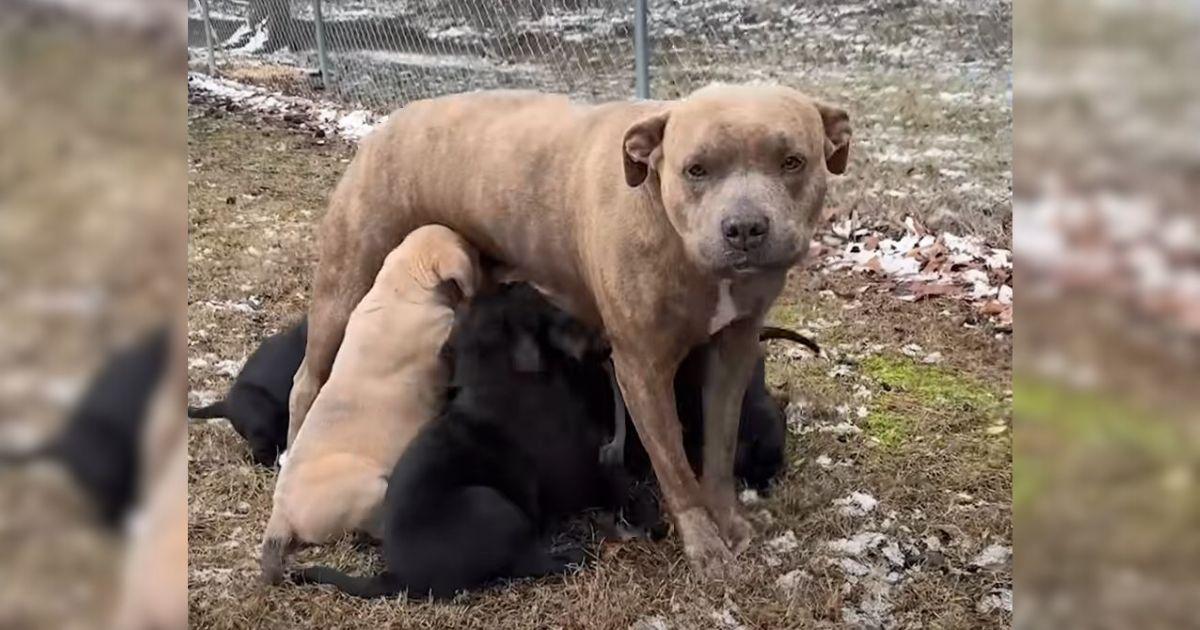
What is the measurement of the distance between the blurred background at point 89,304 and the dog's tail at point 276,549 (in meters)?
2.23

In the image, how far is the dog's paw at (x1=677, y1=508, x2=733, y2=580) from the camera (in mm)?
2783

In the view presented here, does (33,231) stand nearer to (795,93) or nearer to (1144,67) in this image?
(1144,67)

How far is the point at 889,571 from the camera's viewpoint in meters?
2.80

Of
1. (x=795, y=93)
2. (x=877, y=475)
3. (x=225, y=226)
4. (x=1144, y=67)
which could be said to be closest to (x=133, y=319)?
(x=1144, y=67)

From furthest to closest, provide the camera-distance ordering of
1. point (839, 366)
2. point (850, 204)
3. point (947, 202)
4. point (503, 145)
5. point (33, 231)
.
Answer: point (850, 204) → point (947, 202) → point (839, 366) → point (503, 145) → point (33, 231)

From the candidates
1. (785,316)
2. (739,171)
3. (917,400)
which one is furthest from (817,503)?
(785,316)

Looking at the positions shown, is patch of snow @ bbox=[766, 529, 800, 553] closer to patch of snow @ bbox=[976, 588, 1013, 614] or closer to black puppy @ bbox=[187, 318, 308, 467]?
patch of snow @ bbox=[976, 588, 1013, 614]

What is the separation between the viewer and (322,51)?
30.1ft

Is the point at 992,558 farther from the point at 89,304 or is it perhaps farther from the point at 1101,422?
the point at 89,304

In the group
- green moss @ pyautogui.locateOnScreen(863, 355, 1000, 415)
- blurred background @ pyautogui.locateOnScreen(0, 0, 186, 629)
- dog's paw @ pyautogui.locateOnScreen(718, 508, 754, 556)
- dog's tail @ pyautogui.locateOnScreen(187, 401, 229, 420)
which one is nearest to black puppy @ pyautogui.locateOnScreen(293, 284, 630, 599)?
dog's paw @ pyautogui.locateOnScreen(718, 508, 754, 556)

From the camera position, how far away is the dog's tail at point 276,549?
2.67 metres

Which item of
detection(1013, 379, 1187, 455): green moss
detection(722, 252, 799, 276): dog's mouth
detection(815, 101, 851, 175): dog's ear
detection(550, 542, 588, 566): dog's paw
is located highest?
detection(1013, 379, 1187, 455): green moss

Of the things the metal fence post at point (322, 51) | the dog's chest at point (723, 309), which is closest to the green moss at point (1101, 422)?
the dog's chest at point (723, 309)

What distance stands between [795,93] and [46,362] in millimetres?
2375
